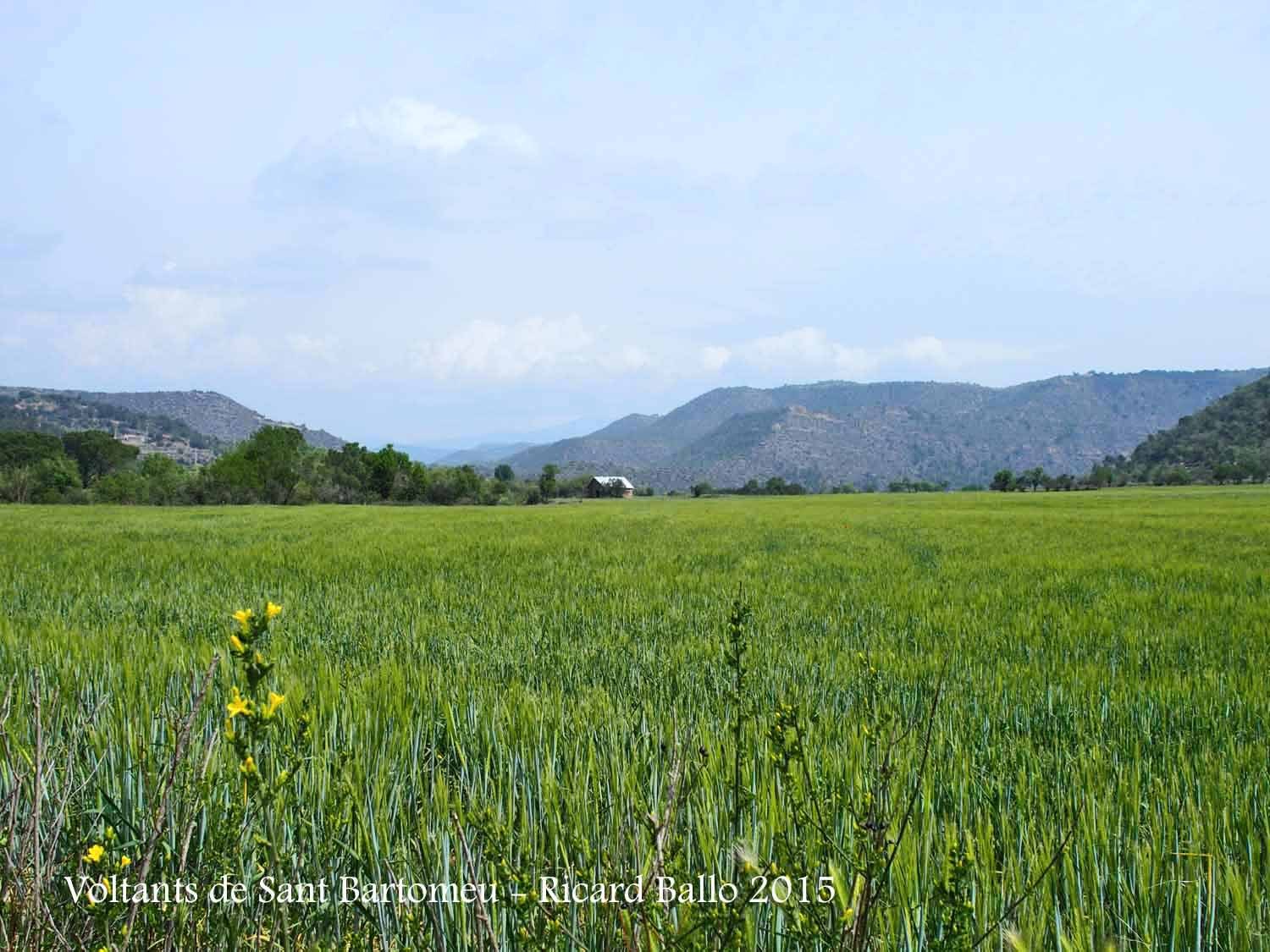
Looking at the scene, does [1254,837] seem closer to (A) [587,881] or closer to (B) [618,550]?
(A) [587,881]

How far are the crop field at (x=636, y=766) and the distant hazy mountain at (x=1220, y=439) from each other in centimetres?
11915

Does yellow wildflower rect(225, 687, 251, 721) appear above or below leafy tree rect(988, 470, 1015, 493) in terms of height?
above

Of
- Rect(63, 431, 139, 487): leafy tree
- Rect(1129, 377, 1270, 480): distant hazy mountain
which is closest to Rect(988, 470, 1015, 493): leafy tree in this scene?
Rect(1129, 377, 1270, 480): distant hazy mountain

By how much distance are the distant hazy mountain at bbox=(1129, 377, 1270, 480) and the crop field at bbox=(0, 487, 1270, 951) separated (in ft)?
391

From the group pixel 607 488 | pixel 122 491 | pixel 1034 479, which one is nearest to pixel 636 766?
pixel 122 491

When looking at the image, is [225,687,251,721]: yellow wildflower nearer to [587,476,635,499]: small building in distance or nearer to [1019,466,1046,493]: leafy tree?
[587,476,635,499]: small building in distance

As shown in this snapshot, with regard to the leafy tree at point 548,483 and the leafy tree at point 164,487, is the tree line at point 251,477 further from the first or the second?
the leafy tree at point 548,483

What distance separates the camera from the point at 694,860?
227cm

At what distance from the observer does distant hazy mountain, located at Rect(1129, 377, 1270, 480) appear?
344 ft

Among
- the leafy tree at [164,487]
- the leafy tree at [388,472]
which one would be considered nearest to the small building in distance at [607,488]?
the leafy tree at [388,472]

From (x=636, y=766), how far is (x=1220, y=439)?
156241 millimetres

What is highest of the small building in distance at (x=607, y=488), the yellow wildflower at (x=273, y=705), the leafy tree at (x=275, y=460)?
the leafy tree at (x=275, y=460)

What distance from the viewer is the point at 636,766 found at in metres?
2.64

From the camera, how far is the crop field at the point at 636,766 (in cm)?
160
